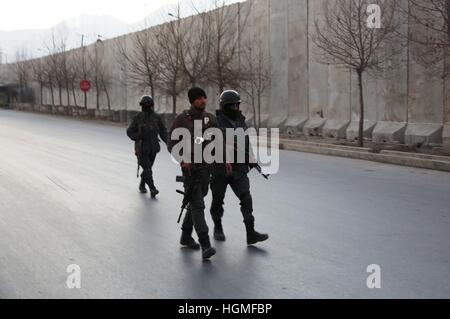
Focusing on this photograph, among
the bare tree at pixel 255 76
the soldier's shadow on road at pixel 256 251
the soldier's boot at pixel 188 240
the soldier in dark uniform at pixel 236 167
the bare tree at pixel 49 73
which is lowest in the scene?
the soldier's shadow on road at pixel 256 251

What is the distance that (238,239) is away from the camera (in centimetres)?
669

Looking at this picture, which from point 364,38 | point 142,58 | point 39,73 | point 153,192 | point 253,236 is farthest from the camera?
point 39,73

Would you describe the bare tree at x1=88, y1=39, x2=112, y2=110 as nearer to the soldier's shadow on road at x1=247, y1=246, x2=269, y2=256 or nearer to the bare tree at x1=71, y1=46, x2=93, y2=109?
the bare tree at x1=71, y1=46, x2=93, y2=109

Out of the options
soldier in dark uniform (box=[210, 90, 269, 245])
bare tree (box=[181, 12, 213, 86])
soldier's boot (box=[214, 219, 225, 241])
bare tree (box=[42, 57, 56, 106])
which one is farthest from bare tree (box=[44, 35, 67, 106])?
soldier in dark uniform (box=[210, 90, 269, 245])

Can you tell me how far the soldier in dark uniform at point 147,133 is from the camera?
31.6 feet

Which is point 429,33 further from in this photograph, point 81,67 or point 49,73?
point 49,73

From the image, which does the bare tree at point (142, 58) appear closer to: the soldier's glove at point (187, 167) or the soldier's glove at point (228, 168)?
the soldier's glove at point (228, 168)

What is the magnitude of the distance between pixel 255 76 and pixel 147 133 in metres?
18.1

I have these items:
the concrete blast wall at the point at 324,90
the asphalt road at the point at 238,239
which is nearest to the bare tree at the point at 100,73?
the concrete blast wall at the point at 324,90

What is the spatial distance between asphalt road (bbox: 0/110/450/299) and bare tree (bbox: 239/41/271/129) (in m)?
14.6

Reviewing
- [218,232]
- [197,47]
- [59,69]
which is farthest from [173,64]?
[59,69]

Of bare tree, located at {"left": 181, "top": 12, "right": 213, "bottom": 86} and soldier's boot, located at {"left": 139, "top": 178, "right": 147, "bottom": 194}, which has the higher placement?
bare tree, located at {"left": 181, "top": 12, "right": 213, "bottom": 86}

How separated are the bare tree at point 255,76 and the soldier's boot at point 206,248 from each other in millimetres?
20190

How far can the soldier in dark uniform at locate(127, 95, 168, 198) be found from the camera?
9.64 meters
